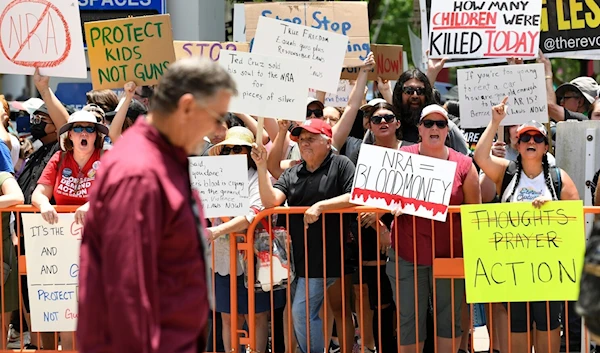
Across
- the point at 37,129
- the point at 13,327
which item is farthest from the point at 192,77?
the point at 13,327

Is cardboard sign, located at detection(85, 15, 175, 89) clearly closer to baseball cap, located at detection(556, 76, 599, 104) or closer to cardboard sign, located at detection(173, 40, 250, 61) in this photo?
cardboard sign, located at detection(173, 40, 250, 61)

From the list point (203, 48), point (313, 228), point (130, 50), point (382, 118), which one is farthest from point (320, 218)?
point (203, 48)

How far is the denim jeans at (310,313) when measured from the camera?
7.28 metres

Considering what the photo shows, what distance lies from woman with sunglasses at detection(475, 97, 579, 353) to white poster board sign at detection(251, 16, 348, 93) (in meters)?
1.41

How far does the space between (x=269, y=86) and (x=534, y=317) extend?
248 cm

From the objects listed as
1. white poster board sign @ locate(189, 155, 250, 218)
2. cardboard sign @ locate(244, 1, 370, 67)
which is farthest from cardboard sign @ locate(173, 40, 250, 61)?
white poster board sign @ locate(189, 155, 250, 218)

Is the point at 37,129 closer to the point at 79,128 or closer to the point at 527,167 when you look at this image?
the point at 79,128

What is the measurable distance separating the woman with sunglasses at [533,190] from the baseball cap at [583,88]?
10.6 feet

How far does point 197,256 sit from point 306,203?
3760mm

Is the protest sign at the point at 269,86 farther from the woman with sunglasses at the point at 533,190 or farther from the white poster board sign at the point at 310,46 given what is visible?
the woman with sunglasses at the point at 533,190

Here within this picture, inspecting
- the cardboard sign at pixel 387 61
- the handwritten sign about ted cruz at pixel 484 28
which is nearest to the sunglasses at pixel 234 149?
the handwritten sign about ted cruz at pixel 484 28

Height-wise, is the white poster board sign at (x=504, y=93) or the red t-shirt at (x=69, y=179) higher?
the white poster board sign at (x=504, y=93)

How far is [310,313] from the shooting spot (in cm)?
727

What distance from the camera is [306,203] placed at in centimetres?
734
